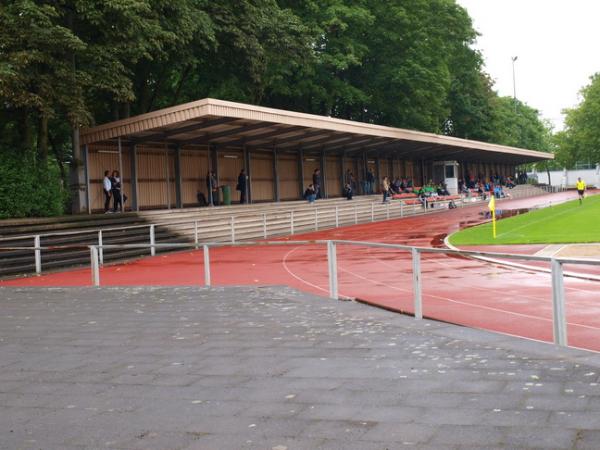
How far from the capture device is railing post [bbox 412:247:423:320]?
28.5 ft

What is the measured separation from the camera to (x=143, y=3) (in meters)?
22.8

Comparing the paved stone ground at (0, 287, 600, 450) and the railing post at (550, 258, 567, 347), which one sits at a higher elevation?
the railing post at (550, 258, 567, 347)

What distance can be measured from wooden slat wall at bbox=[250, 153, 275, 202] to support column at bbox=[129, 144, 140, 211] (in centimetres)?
828

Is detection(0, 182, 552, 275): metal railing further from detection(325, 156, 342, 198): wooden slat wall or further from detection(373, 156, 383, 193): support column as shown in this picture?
detection(373, 156, 383, 193): support column

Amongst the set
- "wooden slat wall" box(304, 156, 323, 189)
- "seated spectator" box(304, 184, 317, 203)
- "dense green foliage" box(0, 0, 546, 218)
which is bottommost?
"seated spectator" box(304, 184, 317, 203)

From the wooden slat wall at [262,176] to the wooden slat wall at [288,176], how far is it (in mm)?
869

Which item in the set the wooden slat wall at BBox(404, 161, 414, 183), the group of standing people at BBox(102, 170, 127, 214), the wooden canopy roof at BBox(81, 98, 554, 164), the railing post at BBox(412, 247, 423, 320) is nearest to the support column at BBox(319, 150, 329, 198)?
the wooden canopy roof at BBox(81, 98, 554, 164)

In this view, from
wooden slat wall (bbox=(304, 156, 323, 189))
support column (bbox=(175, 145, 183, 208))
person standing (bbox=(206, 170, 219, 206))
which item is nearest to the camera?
support column (bbox=(175, 145, 183, 208))

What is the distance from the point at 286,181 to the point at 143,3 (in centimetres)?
1833

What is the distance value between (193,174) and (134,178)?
13.0 ft

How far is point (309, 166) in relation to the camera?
42.1m

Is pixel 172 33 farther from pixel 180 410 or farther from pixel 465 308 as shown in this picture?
pixel 180 410

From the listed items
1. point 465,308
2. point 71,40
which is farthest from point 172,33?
point 465,308

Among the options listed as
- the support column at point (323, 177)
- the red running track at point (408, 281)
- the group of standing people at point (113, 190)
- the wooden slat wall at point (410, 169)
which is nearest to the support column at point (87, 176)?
the group of standing people at point (113, 190)
